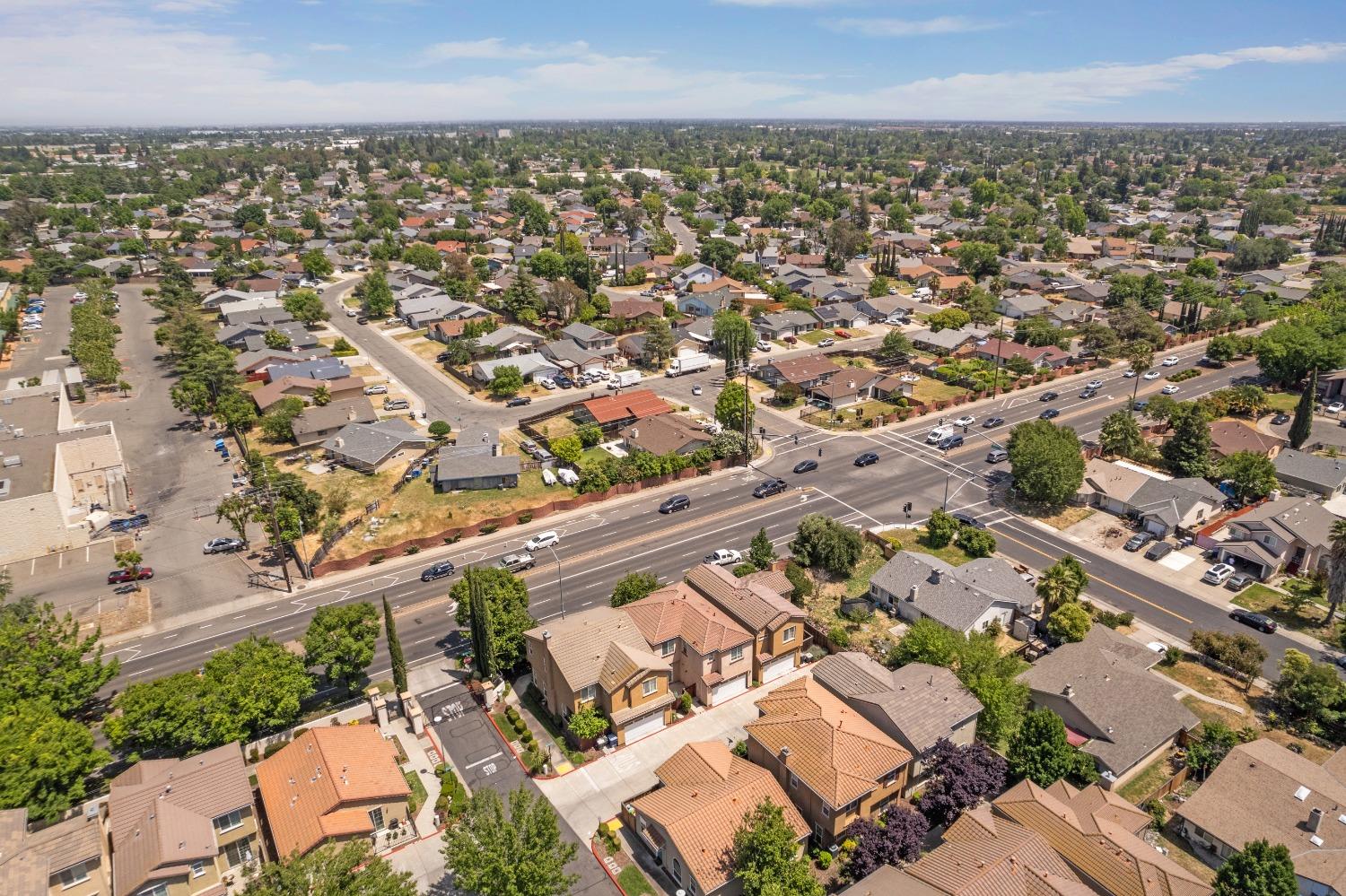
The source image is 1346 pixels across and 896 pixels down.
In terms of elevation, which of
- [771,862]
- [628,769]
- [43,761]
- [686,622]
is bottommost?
[628,769]

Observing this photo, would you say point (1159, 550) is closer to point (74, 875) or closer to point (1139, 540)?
point (1139, 540)

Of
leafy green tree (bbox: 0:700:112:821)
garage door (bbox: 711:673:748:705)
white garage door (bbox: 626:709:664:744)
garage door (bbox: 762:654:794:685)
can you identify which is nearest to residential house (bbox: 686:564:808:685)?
garage door (bbox: 762:654:794:685)

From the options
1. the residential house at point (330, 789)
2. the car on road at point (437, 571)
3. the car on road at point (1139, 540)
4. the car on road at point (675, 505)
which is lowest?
the car on road at point (437, 571)

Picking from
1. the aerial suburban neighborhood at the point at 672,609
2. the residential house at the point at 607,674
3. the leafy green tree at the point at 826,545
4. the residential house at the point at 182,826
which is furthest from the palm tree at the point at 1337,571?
the residential house at the point at 182,826

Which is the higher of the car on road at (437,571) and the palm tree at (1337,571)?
the palm tree at (1337,571)

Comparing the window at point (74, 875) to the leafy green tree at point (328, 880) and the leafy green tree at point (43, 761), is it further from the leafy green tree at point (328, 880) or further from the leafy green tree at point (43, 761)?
the leafy green tree at point (328, 880)

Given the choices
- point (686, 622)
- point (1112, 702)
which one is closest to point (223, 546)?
point (686, 622)
